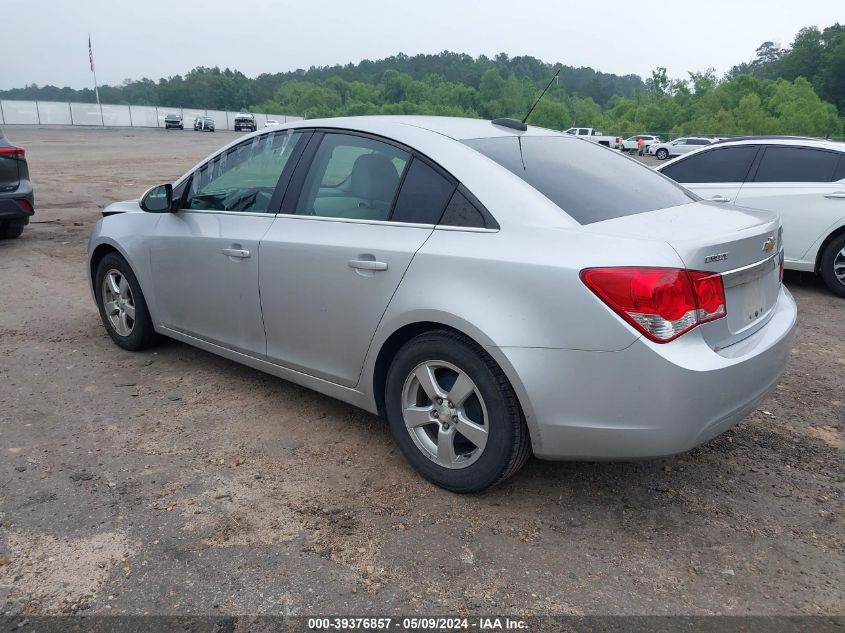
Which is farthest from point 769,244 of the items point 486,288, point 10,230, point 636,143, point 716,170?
point 636,143

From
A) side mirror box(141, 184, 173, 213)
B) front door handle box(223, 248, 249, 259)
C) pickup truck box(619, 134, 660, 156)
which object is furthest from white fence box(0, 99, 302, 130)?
front door handle box(223, 248, 249, 259)

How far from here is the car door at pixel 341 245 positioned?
10.8 ft

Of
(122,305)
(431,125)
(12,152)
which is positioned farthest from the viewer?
(12,152)

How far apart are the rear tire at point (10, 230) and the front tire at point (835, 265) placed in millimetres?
9806

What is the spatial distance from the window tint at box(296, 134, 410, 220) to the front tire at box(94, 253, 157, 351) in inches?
68.5

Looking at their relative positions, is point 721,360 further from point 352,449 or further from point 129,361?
point 129,361

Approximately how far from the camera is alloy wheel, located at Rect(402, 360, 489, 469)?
3039 millimetres

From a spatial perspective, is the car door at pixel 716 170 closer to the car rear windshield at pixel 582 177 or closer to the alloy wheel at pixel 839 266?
the alloy wheel at pixel 839 266

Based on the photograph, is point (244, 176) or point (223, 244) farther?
point (244, 176)

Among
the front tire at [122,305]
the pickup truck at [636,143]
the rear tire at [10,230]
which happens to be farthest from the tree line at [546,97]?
the front tire at [122,305]

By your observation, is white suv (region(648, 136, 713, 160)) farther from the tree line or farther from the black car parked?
the black car parked

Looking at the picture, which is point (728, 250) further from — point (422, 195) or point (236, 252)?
point (236, 252)

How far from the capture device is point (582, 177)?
3400mm

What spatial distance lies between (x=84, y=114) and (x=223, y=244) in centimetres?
7204
